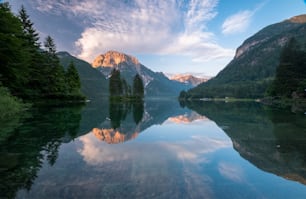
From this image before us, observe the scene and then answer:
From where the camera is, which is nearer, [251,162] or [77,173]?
[77,173]

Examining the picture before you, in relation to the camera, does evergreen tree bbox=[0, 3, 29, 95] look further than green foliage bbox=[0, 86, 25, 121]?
Yes

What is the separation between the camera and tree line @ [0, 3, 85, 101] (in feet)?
94.3

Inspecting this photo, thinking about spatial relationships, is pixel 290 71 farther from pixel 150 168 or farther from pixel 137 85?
pixel 150 168

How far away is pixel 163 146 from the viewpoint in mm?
12000

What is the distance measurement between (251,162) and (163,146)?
445 centimetres

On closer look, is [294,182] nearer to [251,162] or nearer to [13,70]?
[251,162]

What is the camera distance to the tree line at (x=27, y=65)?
28.8m

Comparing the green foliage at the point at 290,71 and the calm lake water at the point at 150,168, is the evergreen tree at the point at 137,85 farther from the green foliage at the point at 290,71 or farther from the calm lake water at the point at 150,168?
the calm lake water at the point at 150,168

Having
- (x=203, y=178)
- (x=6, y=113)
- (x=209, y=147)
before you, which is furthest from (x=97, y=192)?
(x=6, y=113)

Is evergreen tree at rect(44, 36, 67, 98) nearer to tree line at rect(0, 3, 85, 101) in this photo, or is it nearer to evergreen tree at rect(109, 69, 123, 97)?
tree line at rect(0, 3, 85, 101)

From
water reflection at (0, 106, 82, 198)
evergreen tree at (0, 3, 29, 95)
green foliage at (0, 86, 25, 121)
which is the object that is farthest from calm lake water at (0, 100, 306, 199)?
evergreen tree at (0, 3, 29, 95)

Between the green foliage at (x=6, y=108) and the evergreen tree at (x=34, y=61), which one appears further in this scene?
the evergreen tree at (x=34, y=61)

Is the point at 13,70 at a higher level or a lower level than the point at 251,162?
higher

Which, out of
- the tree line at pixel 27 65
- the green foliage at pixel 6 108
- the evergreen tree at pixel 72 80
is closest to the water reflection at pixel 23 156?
the green foliage at pixel 6 108
